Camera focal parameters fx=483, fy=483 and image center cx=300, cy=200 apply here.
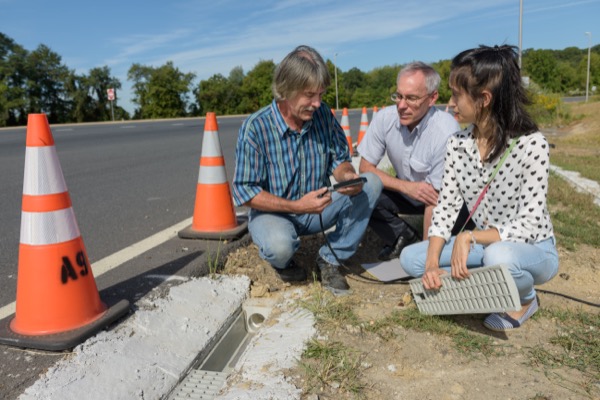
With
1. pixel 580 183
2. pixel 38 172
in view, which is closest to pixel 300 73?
pixel 38 172

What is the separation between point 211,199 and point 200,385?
1817mm

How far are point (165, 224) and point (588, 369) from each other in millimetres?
3463

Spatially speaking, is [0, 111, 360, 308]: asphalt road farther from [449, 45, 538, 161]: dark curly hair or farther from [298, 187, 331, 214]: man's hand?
[449, 45, 538, 161]: dark curly hair

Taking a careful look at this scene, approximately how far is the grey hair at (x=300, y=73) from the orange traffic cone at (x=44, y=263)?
1.31m

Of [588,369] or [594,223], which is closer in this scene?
[588,369]

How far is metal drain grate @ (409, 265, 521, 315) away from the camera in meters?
2.16

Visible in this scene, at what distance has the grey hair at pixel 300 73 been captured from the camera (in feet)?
9.25

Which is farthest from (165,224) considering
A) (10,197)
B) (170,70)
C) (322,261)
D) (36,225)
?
(170,70)

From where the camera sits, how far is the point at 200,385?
212 centimetres

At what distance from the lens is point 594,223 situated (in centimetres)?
422

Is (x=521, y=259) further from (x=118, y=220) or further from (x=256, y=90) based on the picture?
(x=256, y=90)

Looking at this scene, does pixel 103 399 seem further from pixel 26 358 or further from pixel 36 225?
pixel 36 225

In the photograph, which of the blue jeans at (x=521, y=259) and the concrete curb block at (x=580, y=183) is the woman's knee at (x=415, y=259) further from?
the concrete curb block at (x=580, y=183)

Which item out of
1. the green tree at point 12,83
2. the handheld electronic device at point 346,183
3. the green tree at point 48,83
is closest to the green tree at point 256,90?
the green tree at point 48,83
